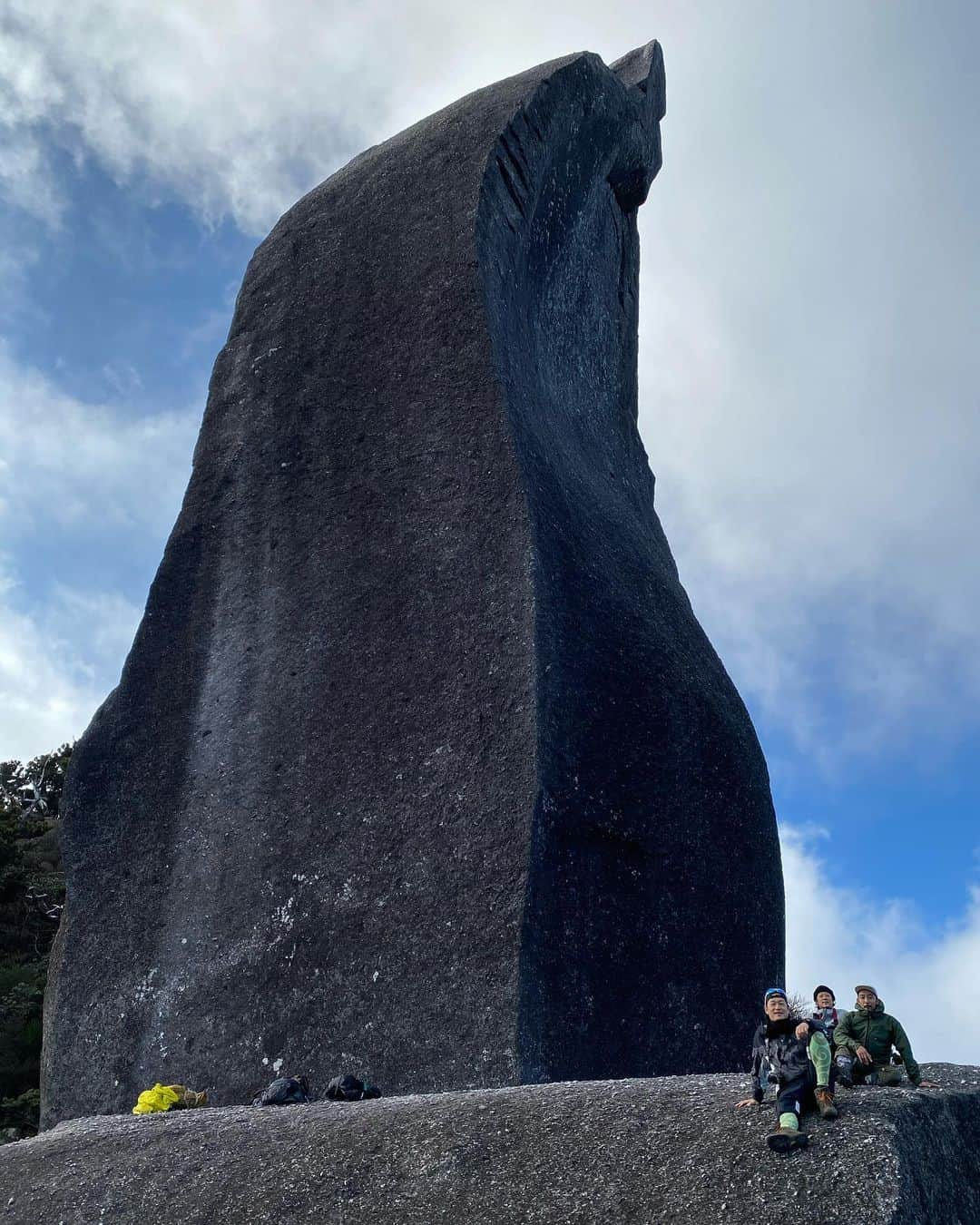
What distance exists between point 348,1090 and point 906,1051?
7.55 ft

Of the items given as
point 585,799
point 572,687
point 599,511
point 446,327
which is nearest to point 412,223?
point 446,327

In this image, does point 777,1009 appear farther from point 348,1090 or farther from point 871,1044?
point 348,1090

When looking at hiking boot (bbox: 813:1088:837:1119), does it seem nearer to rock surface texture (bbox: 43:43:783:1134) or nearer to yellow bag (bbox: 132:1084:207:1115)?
rock surface texture (bbox: 43:43:783:1134)

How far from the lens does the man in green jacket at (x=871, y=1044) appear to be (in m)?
4.34

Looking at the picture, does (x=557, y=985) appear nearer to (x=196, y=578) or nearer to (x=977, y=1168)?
(x=977, y=1168)

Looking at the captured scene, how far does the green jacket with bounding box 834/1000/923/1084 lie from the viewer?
173 inches

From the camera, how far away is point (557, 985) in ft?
18.8

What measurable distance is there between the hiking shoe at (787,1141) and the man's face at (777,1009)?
0.52m

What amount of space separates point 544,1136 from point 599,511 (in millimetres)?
4399

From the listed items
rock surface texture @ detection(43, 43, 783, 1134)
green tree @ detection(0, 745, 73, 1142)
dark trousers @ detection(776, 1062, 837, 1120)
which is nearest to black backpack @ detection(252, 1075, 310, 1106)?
rock surface texture @ detection(43, 43, 783, 1134)

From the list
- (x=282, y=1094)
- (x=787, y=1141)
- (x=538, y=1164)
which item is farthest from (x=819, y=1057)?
(x=282, y=1094)

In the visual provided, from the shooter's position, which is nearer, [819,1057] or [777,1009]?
[819,1057]

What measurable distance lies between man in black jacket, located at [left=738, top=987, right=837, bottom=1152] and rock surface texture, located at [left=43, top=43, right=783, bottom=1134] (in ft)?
5.72

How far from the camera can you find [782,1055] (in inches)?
151
